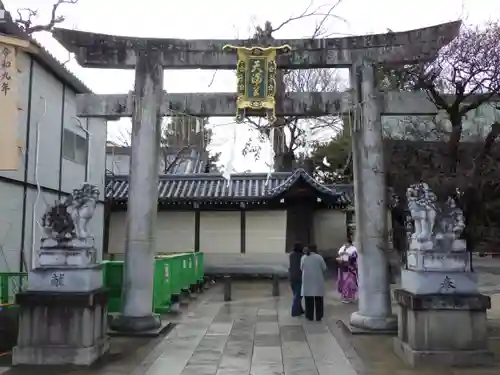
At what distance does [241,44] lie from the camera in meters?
11.2

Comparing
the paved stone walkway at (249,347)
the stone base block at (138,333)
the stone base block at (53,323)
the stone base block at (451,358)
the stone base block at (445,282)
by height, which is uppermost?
the stone base block at (445,282)

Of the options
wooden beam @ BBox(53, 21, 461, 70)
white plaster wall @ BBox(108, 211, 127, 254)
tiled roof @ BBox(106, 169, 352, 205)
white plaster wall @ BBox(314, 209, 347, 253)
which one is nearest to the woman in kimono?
wooden beam @ BBox(53, 21, 461, 70)

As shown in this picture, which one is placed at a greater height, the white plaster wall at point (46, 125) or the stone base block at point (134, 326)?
the white plaster wall at point (46, 125)

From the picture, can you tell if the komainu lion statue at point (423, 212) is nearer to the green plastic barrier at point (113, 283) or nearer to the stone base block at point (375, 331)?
the stone base block at point (375, 331)

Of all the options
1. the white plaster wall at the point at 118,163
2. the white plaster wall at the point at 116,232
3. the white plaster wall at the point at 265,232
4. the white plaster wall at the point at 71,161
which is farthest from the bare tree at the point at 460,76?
the white plaster wall at the point at 118,163

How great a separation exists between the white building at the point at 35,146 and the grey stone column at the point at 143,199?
2262 mm

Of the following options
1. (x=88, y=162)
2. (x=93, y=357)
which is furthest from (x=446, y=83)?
(x=88, y=162)

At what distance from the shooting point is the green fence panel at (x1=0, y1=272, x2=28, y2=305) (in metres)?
9.97

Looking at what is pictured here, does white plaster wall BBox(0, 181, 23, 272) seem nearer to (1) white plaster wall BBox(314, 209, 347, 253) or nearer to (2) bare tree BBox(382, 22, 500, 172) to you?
(2) bare tree BBox(382, 22, 500, 172)

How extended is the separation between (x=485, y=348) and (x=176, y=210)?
18.2 metres

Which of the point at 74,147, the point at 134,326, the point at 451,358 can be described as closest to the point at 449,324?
the point at 451,358

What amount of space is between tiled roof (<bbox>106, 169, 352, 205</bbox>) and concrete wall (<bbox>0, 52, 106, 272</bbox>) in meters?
6.84

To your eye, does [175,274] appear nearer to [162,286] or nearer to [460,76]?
[162,286]

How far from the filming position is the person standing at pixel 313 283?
12.1m
